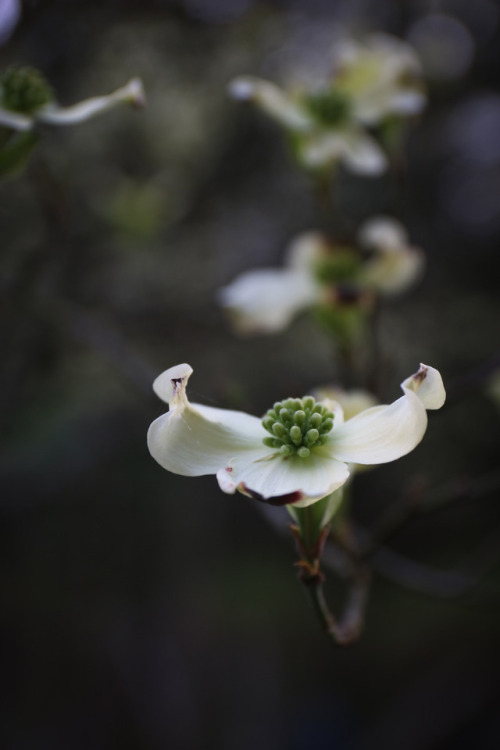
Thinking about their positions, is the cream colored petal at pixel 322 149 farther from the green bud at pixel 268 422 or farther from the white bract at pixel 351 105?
the green bud at pixel 268 422

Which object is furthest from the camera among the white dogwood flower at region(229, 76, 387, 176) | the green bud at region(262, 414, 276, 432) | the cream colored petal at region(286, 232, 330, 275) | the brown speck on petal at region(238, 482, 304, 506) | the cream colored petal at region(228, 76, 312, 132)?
the cream colored petal at region(286, 232, 330, 275)

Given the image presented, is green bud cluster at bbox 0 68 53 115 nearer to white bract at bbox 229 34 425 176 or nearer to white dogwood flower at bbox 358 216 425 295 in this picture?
white bract at bbox 229 34 425 176

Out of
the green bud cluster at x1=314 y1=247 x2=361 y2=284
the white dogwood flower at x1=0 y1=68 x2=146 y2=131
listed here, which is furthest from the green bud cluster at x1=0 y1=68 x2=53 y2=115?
the green bud cluster at x1=314 y1=247 x2=361 y2=284

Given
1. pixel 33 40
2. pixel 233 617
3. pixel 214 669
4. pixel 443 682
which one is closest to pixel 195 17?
pixel 33 40

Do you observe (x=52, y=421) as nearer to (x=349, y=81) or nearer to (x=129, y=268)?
(x=129, y=268)

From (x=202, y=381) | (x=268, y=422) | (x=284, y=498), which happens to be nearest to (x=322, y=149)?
(x=268, y=422)

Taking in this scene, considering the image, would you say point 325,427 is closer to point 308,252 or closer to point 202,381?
point 308,252
